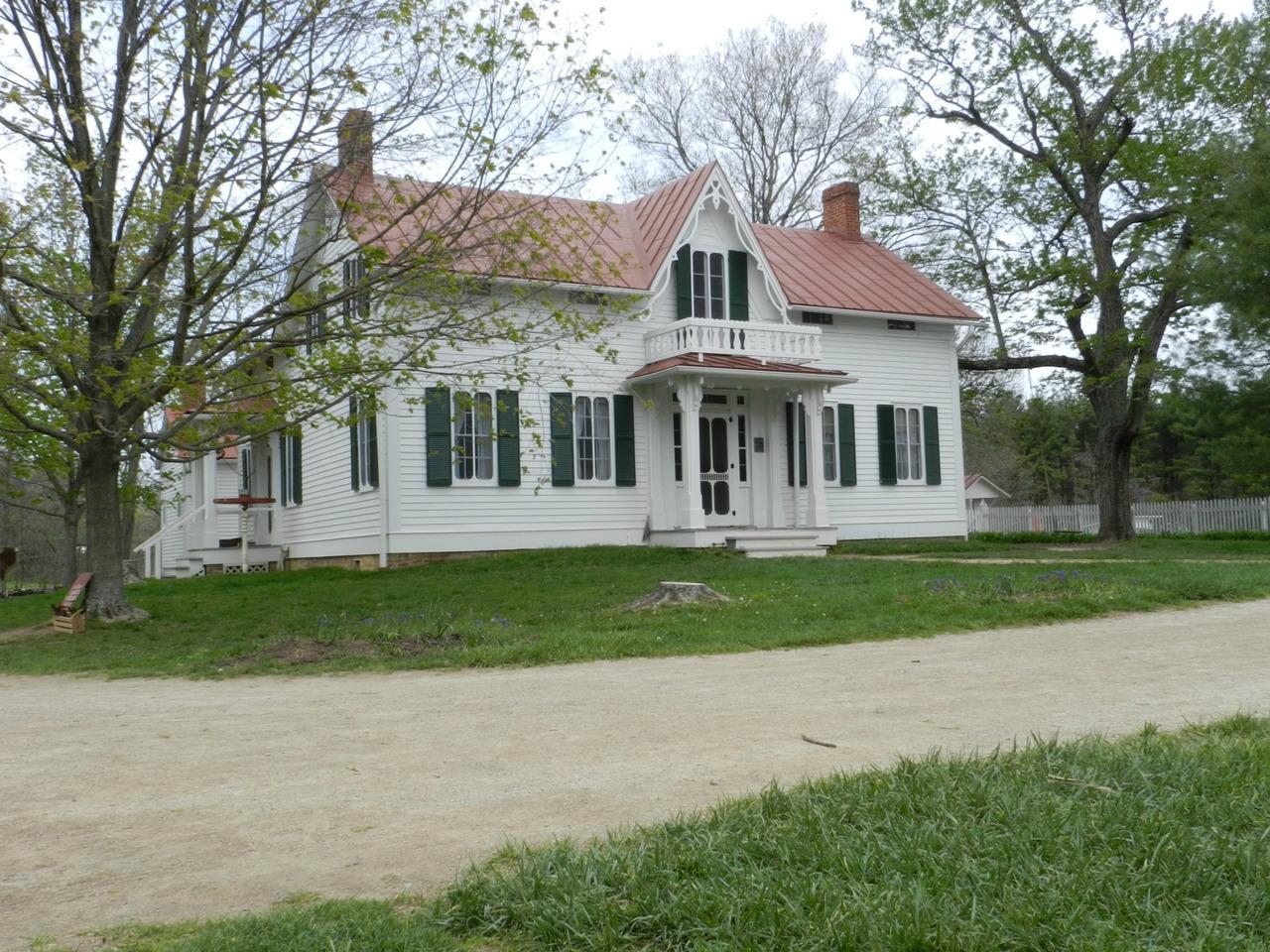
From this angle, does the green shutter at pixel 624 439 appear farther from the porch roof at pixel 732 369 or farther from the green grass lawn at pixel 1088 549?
the green grass lawn at pixel 1088 549

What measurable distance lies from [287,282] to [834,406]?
11782 mm

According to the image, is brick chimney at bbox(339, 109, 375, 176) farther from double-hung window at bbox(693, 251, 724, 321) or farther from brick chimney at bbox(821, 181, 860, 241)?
brick chimney at bbox(821, 181, 860, 241)

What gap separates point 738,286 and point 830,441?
4100mm

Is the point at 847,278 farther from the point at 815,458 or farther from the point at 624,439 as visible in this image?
the point at 624,439

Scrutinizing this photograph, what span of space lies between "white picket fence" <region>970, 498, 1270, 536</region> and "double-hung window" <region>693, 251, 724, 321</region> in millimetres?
16075

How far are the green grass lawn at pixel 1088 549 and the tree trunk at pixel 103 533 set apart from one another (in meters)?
13.4

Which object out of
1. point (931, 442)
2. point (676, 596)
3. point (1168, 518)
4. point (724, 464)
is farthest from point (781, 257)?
point (1168, 518)

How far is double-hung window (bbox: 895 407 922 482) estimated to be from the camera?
1045 inches

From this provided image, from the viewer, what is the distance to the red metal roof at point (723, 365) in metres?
21.6

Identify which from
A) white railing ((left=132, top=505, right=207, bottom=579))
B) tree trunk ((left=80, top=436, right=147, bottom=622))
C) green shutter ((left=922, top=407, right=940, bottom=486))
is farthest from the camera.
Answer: white railing ((left=132, top=505, right=207, bottom=579))

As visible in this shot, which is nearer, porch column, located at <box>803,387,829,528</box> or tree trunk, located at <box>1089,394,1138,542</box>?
porch column, located at <box>803,387,829,528</box>

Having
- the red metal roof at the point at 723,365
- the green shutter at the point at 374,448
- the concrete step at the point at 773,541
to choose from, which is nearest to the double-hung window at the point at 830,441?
the red metal roof at the point at 723,365

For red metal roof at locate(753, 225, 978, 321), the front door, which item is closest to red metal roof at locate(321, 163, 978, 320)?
red metal roof at locate(753, 225, 978, 321)

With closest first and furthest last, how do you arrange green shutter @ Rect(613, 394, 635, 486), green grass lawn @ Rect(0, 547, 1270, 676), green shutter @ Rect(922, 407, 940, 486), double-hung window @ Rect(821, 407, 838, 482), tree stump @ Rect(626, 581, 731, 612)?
green grass lawn @ Rect(0, 547, 1270, 676) < tree stump @ Rect(626, 581, 731, 612) < green shutter @ Rect(613, 394, 635, 486) < double-hung window @ Rect(821, 407, 838, 482) < green shutter @ Rect(922, 407, 940, 486)
